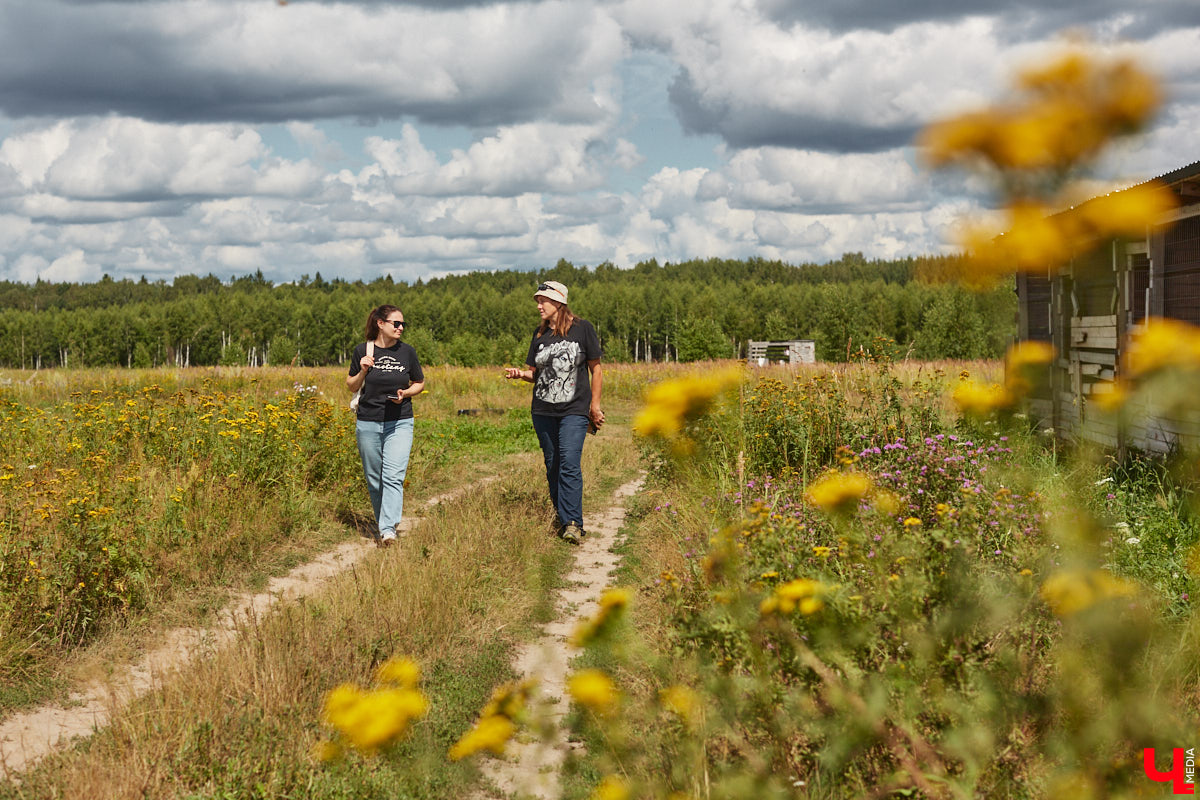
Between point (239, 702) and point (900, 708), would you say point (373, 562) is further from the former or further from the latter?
point (900, 708)

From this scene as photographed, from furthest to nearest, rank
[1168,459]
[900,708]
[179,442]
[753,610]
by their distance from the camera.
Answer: [179,442] → [1168,459] → [900,708] → [753,610]

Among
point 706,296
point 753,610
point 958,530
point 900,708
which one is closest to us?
point 753,610

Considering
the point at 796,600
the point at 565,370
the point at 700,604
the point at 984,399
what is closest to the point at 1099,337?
the point at 565,370

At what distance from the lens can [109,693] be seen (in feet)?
11.8

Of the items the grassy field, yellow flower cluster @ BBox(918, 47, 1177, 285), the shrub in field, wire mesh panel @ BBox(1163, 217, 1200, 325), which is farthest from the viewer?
wire mesh panel @ BBox(1163, 217, 1200, 325)

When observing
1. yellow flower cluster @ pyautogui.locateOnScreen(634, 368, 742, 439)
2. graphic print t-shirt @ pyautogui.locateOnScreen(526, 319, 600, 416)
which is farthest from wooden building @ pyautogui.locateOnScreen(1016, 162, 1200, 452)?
yellow flower cluster @ pyautogui.locateOnScreen(634, 368, 742, 439)

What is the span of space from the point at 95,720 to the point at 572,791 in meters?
2.12

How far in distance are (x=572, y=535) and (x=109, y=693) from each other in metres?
3.78

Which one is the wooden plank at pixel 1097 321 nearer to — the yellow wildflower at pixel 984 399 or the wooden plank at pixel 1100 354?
the wooden plank at pixel 1100 354

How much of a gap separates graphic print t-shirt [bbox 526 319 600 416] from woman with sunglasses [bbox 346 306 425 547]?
0.97 meters

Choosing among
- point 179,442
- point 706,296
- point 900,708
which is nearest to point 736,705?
point 900,708

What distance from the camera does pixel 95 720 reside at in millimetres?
3566

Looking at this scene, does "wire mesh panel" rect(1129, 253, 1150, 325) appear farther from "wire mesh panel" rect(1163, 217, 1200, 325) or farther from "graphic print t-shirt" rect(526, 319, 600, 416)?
"graphic print t-shirt" rect(526, 319, 600, 416)

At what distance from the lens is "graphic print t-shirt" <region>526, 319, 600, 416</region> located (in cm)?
680
